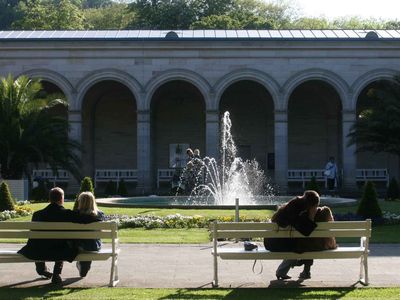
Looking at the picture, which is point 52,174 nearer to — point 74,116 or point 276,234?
point 74,116

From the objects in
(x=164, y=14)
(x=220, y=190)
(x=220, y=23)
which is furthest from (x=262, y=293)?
(x=164, y=14)

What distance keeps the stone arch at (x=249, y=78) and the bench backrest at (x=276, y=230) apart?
83.1 feet

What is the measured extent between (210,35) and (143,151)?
7.52 m

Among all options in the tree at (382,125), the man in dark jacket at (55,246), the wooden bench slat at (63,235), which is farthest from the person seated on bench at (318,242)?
the tree at (382,125)

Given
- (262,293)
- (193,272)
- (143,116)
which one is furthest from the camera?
(143,116)

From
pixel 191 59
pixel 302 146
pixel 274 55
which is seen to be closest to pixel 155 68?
pixel 191 59

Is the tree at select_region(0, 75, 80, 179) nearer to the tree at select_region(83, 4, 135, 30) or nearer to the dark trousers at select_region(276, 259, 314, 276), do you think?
the dark trousers at select_region(276, 259, 314, 276)

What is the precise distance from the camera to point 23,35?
38094 mm

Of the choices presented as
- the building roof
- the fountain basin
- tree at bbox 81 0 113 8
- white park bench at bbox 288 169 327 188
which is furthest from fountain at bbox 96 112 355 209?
tree at bbox 81 0 113 8

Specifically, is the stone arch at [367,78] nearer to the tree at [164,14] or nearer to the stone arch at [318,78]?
the stone arch at [318,78]

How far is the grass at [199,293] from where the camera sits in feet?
28.7

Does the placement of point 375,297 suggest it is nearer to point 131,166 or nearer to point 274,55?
point 274,55

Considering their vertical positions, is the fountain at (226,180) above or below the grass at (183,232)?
above

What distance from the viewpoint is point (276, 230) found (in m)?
9.60
